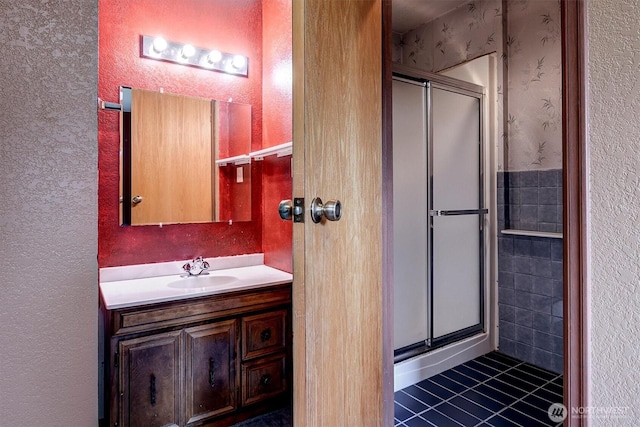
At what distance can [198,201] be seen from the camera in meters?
2.31

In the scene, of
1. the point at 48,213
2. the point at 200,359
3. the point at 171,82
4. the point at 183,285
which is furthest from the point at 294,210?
the point at 171,82

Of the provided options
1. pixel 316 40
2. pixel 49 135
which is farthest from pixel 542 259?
pixel 49 135

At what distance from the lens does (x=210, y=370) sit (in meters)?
1.82

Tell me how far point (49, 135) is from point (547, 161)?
262 centimetres

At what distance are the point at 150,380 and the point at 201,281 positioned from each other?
1.90ft

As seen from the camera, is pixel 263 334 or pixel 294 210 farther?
pixel 263 334

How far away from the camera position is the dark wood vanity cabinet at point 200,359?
163 centimetres

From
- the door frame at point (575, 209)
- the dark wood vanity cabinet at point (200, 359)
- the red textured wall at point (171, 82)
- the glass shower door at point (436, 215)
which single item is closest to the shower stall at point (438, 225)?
the glass shower door at point (436, 215)

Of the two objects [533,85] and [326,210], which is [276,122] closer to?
[326,210]

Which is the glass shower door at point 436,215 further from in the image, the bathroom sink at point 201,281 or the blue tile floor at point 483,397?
the bathroom sink at point 201,281

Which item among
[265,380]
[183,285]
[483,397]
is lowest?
[483,397]

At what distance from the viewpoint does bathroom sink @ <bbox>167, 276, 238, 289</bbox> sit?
2.06 metres

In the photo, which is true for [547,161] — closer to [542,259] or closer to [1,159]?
[542,259]

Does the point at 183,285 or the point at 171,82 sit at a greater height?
the point at 171,82
